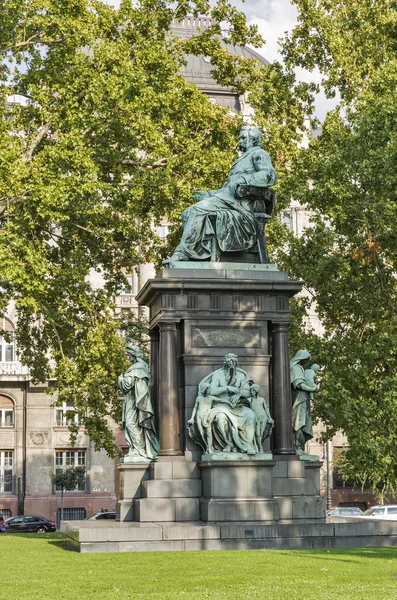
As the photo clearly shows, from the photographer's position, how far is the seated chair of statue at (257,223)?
19.1 metres

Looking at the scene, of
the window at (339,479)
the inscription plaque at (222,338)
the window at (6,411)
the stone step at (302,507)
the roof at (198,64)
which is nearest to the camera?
the stone step at (302,507)

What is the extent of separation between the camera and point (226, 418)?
57.1 ft

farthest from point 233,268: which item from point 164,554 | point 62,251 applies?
point 62,251

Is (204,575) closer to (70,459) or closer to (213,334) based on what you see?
(213,334)

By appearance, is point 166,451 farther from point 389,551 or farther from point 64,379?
point 64,379

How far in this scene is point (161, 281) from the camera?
18.2 m

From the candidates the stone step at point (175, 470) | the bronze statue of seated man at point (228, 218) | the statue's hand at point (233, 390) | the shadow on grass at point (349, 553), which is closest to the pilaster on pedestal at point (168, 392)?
the stone step at point (175, 470)

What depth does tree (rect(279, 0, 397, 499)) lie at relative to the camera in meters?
31.1

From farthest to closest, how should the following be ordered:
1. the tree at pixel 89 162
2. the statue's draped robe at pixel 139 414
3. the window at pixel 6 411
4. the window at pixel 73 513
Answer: the window at pixel 6 411
the window at pixel 73 513
the tree at pixel 89 162
the statue's draped robe at pixel 139 414

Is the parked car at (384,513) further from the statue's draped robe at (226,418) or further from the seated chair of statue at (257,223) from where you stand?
the statue's draped robe at (226,418)

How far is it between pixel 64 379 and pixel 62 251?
4457 mm

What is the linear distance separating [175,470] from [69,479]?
34208mm

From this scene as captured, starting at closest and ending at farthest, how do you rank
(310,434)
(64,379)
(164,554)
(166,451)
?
(164,554), (166,451), (310,434), (64,379)

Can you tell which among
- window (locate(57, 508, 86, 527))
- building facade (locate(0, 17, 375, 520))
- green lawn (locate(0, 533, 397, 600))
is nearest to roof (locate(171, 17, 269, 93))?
building facade (locate(0, 17, 375, 520))
